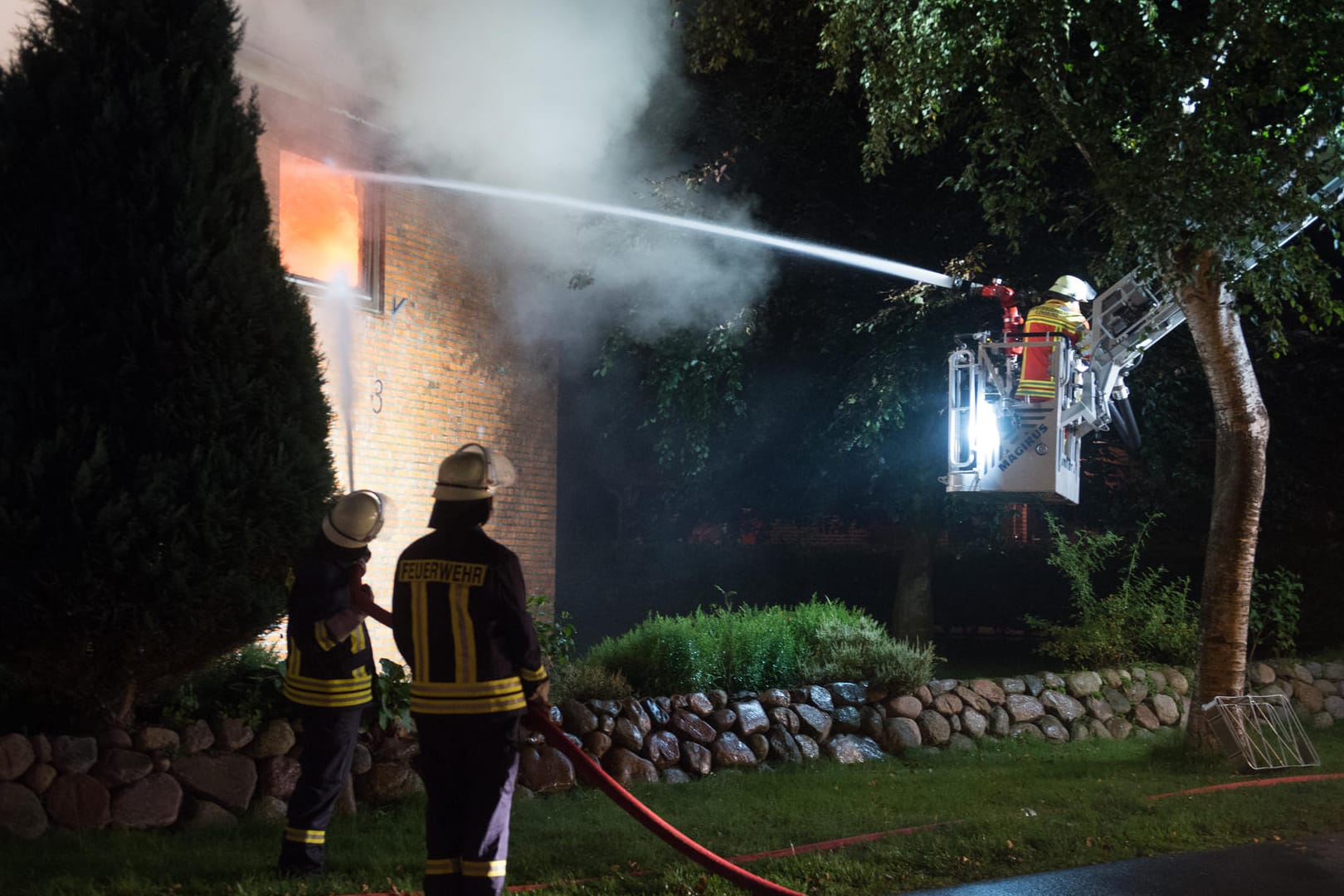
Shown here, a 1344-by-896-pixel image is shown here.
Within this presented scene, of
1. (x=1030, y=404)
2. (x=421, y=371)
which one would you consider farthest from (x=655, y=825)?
(x=421, y=371)

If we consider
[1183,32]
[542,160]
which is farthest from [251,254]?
[1183,32]

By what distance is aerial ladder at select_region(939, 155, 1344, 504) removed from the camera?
848 centimetres

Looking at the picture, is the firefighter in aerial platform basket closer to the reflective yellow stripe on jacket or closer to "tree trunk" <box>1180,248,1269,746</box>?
"tree trunk" <box>1180,248,1269,746</box>

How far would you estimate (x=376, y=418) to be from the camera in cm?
1160

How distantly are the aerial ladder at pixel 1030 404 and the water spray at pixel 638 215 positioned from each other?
280 centimetres

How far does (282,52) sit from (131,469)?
5684 mm

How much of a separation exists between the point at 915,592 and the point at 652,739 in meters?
6.81

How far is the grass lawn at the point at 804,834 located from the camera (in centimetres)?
506

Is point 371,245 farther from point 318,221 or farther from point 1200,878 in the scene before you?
point 1200,878

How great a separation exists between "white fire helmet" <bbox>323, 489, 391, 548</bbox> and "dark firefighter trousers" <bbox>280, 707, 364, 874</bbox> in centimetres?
73

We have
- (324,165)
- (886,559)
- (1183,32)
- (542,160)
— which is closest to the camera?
(1183,32)

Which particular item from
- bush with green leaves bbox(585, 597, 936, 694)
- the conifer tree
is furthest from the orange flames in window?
the conifer tree

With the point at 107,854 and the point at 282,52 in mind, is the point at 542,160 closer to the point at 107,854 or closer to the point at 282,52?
the point at 282,52

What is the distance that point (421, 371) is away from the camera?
12.1 metres
